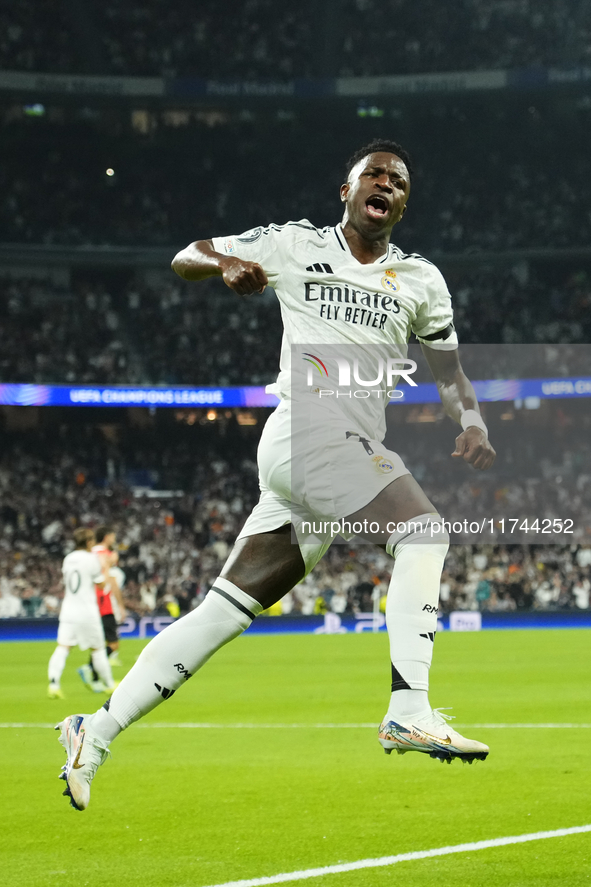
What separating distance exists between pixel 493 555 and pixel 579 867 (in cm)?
2602

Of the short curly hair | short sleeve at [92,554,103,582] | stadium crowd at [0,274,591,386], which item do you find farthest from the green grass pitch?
stadium crowd at [0,274,591,386]

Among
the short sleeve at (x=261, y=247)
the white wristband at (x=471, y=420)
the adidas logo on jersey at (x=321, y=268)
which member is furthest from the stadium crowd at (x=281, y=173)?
the white wristband at (x=471, y=420)

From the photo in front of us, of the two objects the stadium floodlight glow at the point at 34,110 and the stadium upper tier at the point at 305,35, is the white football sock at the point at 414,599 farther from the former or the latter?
the stadium floodlight glow at the point at 34,110

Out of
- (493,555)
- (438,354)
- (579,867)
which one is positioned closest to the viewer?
(438,354)

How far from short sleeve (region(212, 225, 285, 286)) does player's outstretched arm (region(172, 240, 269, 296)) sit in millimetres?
87

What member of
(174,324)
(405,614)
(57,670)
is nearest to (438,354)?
(405,614)

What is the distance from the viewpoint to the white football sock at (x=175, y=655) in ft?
13.7

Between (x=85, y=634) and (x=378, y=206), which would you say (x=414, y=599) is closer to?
(x=378, y=206)

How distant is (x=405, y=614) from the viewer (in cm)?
401

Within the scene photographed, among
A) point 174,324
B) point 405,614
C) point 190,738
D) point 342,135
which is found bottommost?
point 190,738

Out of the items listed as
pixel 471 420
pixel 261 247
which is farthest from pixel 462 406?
Result: pixel 261 247

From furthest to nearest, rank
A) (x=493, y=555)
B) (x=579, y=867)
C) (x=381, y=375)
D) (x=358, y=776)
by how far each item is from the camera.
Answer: (x=493, y=555) < (x=358, y=776) < (x=579, y=867) < (x=381, y=375)

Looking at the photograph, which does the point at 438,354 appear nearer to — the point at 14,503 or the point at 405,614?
the point at 405,614

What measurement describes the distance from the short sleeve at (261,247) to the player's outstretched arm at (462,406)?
75 centimetres
